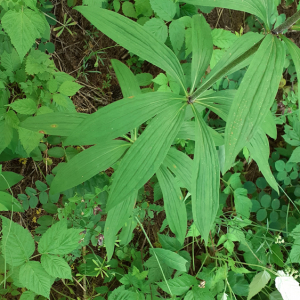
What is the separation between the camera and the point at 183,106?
103 cm

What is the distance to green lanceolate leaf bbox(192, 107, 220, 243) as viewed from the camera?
958 millimetres

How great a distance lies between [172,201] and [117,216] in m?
0.29

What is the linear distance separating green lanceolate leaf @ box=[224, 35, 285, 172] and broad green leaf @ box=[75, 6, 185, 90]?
401mm

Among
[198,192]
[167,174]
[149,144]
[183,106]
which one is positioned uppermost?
[183,106]

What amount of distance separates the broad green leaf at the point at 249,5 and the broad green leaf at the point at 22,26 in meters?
0.88

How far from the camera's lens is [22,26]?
128 centimetres

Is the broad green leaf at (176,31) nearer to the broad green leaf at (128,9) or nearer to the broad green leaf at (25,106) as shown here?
the broad green leaf at (128,9)

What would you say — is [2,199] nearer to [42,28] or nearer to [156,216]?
[42,28]

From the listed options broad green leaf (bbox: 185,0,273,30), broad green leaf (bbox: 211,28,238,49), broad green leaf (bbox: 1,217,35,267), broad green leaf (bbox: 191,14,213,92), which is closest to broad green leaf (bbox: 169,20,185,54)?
broad green leaf (bbox: 211,28,238,49)

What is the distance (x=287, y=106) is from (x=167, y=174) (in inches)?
60.1

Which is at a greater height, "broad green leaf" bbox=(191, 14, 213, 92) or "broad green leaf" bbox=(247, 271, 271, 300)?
"broad green leaf" bbox=(191, 14, 213, 92)

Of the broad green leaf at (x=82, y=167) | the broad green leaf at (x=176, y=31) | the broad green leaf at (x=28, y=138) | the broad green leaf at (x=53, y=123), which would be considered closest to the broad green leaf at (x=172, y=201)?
the broad green leaf at (x=82, y=167)

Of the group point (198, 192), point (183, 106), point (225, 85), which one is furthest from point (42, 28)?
point (225, 85)

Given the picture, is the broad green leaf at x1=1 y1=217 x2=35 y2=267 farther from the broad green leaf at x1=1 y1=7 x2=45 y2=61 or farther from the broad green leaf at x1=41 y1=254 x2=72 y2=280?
the broad green leaf at x1=1 y1=7 x2=45 y2=61
